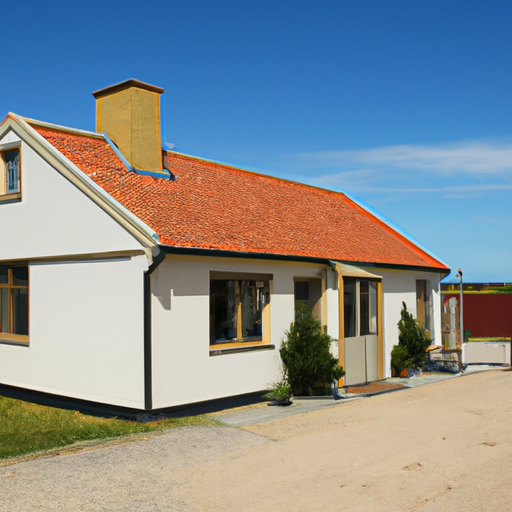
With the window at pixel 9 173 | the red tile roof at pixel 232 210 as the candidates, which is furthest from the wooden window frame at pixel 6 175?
the red tile roof at pixel 232 210

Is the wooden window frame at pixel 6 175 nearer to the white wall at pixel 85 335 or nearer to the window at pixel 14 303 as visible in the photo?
the window at pixel 14 303

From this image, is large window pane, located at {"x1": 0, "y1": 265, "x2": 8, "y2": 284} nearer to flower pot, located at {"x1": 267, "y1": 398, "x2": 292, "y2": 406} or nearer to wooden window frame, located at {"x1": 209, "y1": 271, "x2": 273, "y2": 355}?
wooden window frame, located at {"x1": 209, "y1": 271, "x2": 273, "y2": 355}

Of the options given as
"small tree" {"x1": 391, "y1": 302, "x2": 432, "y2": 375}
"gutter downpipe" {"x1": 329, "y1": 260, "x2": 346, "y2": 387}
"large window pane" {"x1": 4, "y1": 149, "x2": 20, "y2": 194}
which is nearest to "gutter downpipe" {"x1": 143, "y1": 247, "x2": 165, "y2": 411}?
"large window pane" {"x1": 4, "y1": 149, "x2": 20, "y2": 194}

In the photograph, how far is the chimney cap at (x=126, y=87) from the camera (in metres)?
13.9

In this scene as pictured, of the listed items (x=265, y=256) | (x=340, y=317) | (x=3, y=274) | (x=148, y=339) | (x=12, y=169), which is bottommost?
(x=148, y=339)

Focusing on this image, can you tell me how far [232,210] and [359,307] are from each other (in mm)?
3694

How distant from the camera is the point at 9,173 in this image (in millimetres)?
13773

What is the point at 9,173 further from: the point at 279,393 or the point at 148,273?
the point at 279,393

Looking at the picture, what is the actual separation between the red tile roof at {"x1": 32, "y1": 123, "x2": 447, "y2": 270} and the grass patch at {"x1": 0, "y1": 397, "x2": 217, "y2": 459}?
291cm

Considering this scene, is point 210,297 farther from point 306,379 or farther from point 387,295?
point 387,295

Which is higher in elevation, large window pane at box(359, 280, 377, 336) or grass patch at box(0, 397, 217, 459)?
large window pane at box(359, 280, 377, 336)

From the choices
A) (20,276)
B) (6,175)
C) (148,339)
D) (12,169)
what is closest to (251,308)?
(148,339)

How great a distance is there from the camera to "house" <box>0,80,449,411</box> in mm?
10961

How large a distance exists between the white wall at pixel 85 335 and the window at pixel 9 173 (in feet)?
5.70
